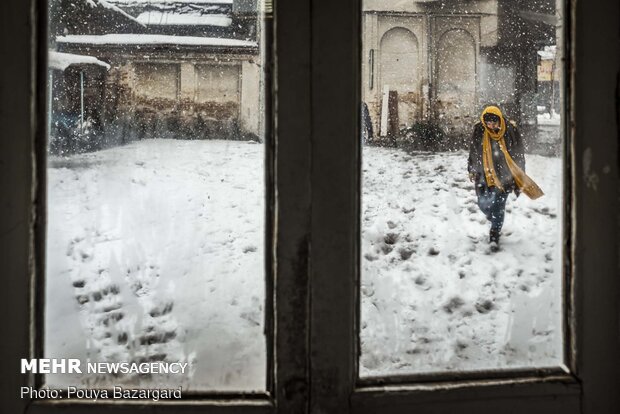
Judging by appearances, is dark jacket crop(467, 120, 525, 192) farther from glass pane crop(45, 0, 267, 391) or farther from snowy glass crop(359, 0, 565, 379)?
glass pane crop(45, 0, 267, 391)

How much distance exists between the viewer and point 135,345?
2.96 feet

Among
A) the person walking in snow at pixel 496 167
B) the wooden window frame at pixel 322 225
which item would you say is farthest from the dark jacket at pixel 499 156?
the wooden window frame at pixel 322 225

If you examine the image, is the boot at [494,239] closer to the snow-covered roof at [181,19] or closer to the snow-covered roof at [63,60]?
the snow-covered roof at [181,19]

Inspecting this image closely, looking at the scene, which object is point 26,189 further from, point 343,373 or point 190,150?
point 343,373

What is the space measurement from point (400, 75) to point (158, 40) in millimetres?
470

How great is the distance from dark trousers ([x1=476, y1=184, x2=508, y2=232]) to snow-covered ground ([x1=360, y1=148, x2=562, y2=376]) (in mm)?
13

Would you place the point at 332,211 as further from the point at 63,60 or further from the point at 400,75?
the point at 63,60

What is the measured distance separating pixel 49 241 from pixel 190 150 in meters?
0.31

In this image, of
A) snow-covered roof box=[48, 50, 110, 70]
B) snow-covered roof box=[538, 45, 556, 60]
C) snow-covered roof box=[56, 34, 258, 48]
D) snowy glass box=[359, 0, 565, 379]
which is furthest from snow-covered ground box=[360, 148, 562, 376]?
snow-covered roof box=[48, 50, 110, 70]

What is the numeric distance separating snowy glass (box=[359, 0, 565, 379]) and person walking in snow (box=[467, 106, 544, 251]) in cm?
1

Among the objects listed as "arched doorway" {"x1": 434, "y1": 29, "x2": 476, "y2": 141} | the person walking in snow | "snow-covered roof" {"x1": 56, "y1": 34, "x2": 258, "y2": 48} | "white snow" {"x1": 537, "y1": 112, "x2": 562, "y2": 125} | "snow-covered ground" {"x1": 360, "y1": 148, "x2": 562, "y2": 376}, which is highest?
"snow-covered roof" {"x1": 56, "y1": 34, "x2": 258, "y2": 48}

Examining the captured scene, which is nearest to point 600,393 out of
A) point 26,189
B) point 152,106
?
point 152,106

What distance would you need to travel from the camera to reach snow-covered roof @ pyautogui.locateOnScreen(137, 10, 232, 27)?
0.91 metres

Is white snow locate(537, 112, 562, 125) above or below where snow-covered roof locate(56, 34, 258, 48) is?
below
